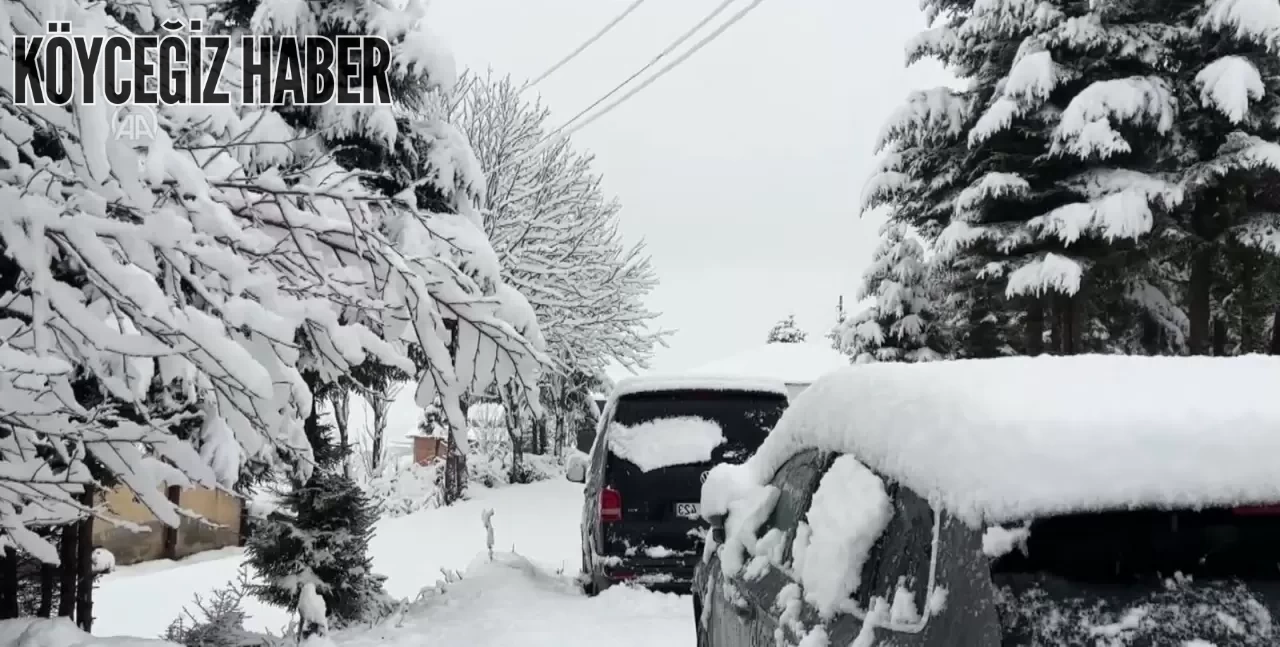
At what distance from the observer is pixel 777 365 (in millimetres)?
45156

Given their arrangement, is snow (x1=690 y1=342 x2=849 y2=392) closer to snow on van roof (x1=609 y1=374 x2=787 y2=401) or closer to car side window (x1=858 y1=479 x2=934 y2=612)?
snow on van roof (x1=609 y1=374 x2=787 y2=401)

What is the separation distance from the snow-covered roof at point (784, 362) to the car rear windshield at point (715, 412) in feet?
111

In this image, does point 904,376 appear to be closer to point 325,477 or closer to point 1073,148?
point 325,477

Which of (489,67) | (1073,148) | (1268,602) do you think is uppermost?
(489,67)

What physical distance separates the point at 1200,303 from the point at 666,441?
12822 mm

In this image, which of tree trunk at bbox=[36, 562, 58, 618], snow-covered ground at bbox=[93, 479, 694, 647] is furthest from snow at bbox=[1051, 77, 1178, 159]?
tree trunk at bbox=[36, 562, 58, 618]

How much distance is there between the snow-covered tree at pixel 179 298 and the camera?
2.76 m

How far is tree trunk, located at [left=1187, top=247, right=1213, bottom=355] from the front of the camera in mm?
15383

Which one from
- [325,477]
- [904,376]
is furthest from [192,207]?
[325,477]

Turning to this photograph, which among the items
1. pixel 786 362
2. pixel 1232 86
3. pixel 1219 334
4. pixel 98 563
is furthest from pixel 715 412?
pixel 786 362

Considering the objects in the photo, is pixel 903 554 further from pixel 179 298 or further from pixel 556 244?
pixel 556 244

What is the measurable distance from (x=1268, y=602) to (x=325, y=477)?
7.25m

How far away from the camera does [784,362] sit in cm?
4575

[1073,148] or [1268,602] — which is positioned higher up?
[1073,148]
